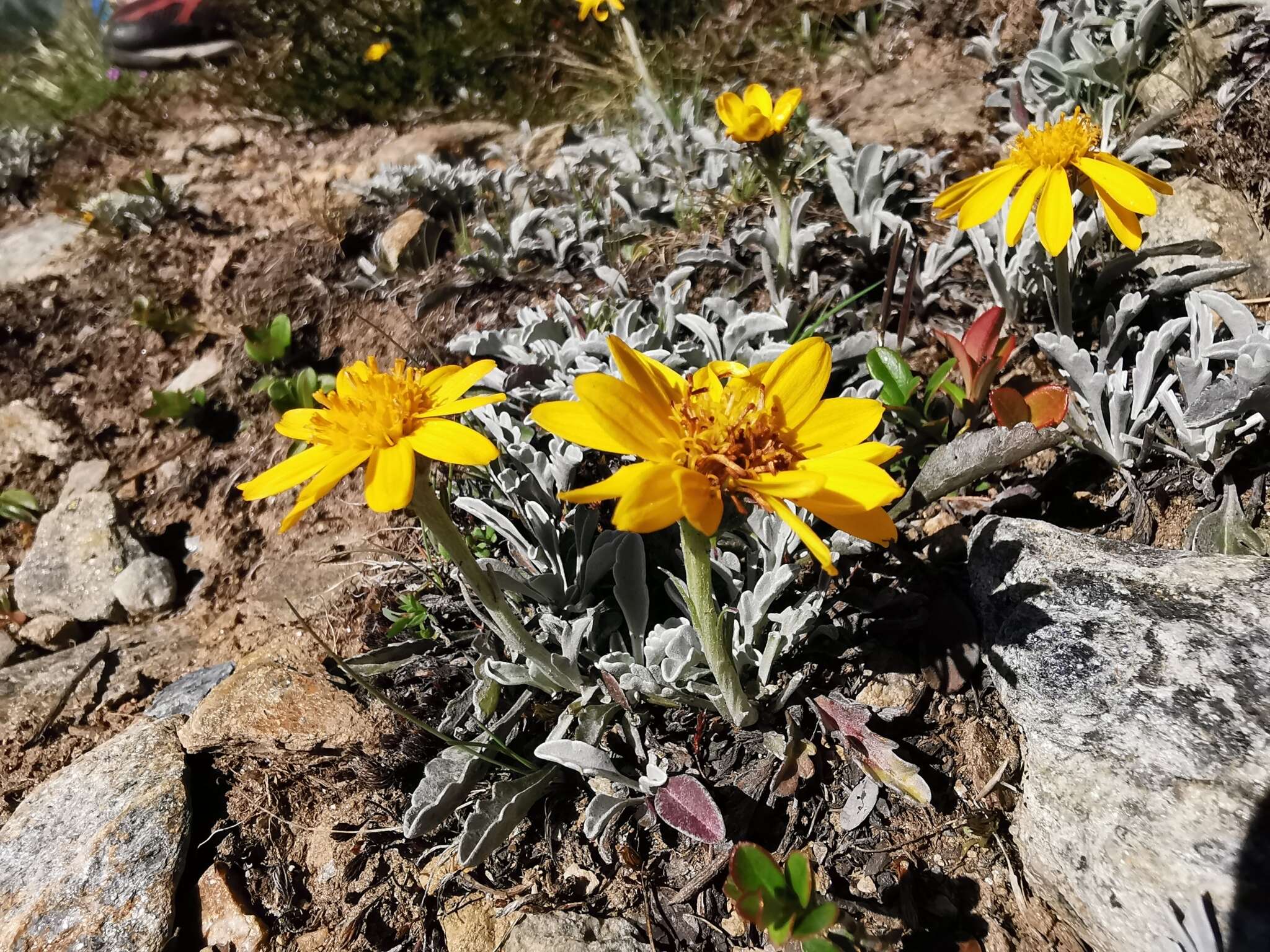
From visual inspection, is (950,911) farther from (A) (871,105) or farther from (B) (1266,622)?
(A) (871,105)

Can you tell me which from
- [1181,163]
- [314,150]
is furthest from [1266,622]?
[314,150]

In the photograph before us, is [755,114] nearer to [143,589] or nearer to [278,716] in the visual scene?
[278,716]

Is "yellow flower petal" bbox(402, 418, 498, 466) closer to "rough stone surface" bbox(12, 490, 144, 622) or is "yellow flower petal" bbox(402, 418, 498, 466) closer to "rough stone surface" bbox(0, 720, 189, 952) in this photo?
"rough stone surface" bbox(0, 720, 189, 952)

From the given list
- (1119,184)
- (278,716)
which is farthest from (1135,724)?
(278,716)

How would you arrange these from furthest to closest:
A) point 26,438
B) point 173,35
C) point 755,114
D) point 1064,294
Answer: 1. point 173,35
2. point 26,438
3. point 755,114
4. point 1064,294

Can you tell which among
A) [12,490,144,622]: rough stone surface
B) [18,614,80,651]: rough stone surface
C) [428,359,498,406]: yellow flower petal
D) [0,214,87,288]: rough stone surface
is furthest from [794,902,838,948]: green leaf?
[0,214,87,288]: rough stone surface

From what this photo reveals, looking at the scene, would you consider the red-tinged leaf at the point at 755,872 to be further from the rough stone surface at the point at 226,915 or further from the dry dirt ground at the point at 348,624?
the rough stone surface at the point at 226,915

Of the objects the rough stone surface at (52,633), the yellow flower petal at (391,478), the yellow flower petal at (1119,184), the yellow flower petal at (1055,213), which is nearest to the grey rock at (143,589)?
the rough stone surface at (52,633)
